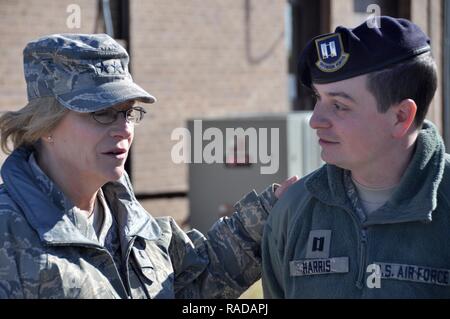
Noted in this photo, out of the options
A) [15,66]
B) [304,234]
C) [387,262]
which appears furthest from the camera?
[15,66]

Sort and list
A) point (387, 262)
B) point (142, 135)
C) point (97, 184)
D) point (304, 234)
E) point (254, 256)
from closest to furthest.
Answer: point (387, 262) → point (304, 234) → point (97, 184) → point (254, 256) → point (142, 135)

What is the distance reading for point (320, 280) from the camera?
2541 millimetres

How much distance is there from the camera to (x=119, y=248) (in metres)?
2.87

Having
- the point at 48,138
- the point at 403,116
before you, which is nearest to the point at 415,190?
the point at 403,116

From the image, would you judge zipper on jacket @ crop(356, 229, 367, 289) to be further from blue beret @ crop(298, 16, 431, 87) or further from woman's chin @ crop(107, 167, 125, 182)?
woman's chin @ crop(107, 167, 125, 182)

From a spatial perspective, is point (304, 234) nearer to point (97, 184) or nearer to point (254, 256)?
point (254, 256)

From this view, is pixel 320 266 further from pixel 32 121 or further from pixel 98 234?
pixel 32 121

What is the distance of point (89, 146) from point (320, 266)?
36.4 inches

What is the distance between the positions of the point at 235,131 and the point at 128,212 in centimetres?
576

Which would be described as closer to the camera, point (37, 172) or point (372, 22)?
point (372, 22)

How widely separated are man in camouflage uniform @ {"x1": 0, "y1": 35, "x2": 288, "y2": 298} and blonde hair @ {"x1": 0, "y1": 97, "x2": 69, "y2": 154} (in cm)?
3

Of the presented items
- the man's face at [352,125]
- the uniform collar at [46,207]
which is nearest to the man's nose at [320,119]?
the man's face at [352,125]

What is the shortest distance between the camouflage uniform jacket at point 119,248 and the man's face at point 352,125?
64 centimetres

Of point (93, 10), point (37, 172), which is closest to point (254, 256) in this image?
point (37, 172)
